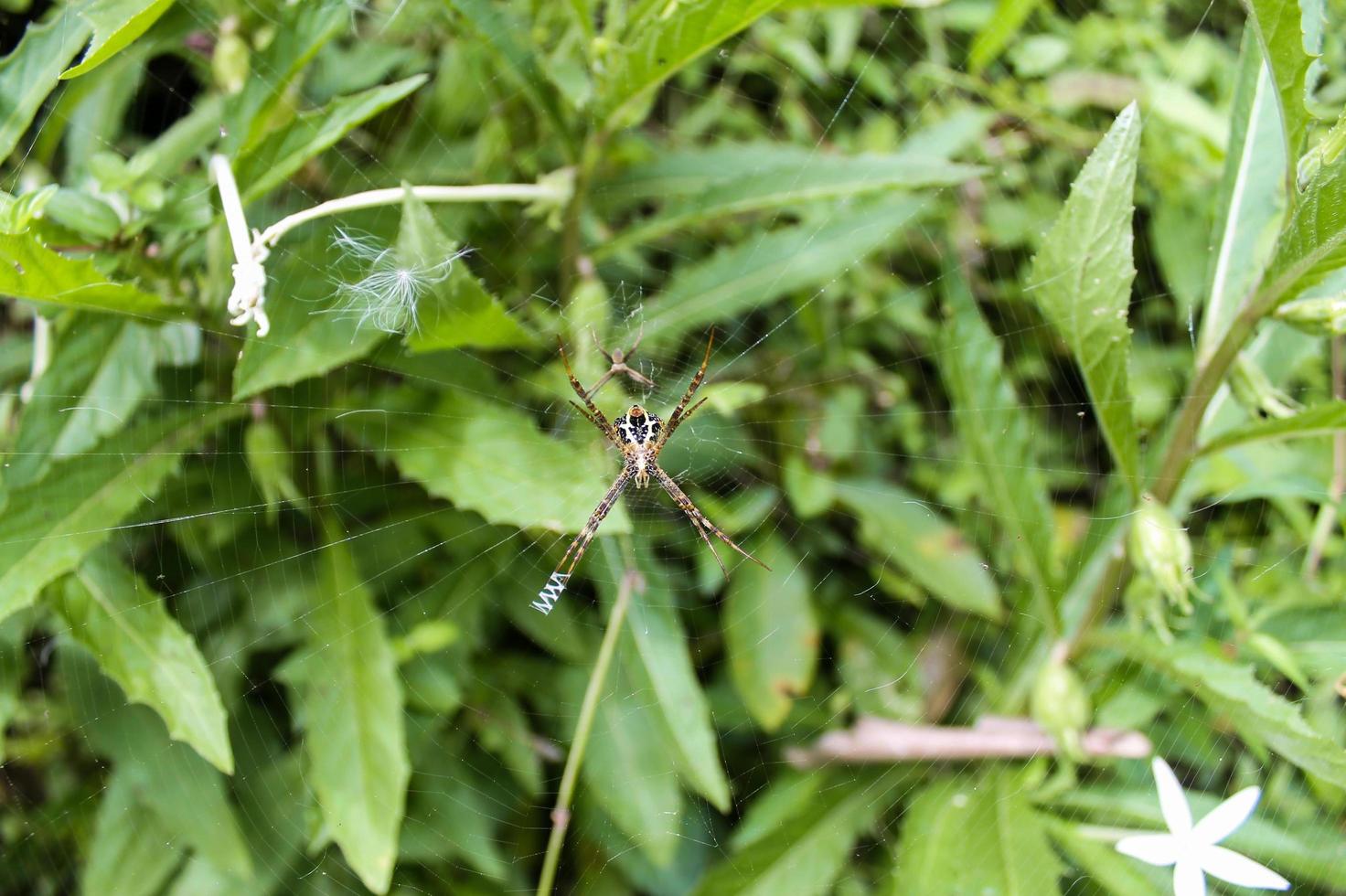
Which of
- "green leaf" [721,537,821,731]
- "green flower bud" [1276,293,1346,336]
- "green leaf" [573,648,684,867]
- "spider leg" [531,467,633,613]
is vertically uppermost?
"green flower bud" [1276,293,1346,336]

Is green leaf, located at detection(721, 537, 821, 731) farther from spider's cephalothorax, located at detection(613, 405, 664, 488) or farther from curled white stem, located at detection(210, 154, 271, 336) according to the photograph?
curled white stem, located at detection(210, 154, 271, 336)

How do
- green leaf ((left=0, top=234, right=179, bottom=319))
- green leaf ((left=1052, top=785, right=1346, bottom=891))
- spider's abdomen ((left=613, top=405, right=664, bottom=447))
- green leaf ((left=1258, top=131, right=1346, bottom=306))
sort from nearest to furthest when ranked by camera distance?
green leaf ((left=1258, top=131, right=1346, bottom=306)) < green leaf ((left=0, top=234, right=179, bottom=319)) < green leaf ((left=1052, top=785, right=1346, bottom=891)) < spider's abdomen ((left=613, top=405, right=664, bottom=447))

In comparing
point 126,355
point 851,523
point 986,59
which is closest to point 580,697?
point 851,523

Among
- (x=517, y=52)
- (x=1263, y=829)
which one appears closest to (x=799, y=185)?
(x=517, y=52)

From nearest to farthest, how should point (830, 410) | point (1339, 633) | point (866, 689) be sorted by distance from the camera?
point (1339, 633) < point (866, 689) < point (830, 410)

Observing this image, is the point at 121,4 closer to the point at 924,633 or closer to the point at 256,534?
the point at 256,534

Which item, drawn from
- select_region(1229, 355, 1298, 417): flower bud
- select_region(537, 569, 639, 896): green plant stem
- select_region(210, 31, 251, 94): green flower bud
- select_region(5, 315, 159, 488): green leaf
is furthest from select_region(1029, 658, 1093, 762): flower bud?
select_region(210, 31, 251, 94): green flower bud

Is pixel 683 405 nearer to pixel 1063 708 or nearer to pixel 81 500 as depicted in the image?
pixel 1063 708

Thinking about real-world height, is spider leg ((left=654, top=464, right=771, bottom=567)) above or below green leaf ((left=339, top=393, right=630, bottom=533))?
below
